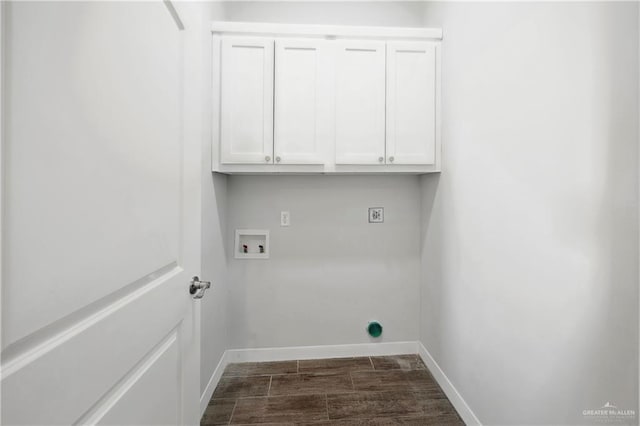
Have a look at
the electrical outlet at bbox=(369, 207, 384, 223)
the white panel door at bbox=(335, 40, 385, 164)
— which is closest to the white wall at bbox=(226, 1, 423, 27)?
the white panel door at bbox=(335, 40, 385, 164)

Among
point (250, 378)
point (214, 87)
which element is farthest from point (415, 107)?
point (250, 378)

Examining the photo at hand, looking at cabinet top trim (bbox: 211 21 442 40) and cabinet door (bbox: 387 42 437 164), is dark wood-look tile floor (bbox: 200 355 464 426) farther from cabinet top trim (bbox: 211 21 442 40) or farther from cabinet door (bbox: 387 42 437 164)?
cabinet top trim (bbox: 211 21 442 40)

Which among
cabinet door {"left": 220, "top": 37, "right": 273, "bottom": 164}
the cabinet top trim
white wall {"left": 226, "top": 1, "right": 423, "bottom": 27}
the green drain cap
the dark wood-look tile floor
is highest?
white wall {"left": 226, "top": 1, "right": 423, "bottom": 27}

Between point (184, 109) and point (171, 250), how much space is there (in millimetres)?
484

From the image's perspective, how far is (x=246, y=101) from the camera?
5.74 ft

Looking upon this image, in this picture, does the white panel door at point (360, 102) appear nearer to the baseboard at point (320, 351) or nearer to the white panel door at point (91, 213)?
the white panel door at point (91, 213)

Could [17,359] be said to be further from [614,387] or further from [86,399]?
[614,387]

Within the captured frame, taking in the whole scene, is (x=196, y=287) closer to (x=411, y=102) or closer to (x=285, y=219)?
(x=285, y=219)

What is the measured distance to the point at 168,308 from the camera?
0.87 m

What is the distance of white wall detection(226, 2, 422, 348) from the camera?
2.08 m

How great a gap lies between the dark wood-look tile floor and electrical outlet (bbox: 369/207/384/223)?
40.8 inches

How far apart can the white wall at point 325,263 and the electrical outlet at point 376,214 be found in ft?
0.11

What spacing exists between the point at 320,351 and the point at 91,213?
1.91 metres

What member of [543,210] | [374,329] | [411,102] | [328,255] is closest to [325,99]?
[411,102]
